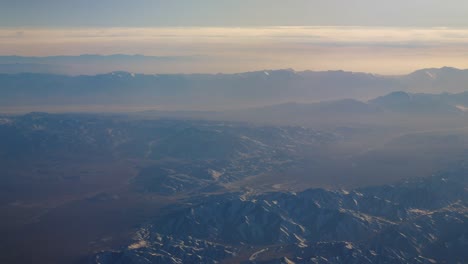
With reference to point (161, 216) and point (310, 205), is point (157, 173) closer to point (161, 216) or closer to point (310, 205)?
point (161, 216)

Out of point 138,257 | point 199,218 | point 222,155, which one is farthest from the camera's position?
point 222,155

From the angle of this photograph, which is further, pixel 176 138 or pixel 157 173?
pixel 176 138

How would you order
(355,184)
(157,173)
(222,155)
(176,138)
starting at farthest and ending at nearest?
(176,138), (222,155), (157,173), (355,184)

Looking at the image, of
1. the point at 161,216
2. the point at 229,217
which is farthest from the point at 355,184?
the point at 161,216

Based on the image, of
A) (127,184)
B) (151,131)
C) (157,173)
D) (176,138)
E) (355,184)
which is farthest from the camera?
(151,131)

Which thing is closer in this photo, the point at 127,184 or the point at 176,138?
the point at 127,184

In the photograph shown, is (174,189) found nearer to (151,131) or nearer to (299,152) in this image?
(299,152)

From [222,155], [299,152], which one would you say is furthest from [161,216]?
[299,152]

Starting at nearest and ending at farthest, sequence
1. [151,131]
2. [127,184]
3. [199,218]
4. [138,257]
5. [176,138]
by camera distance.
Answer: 1. [138,257]
2. [199,218]
3. [127,184]
4. [176,138]
5. [151,131]
